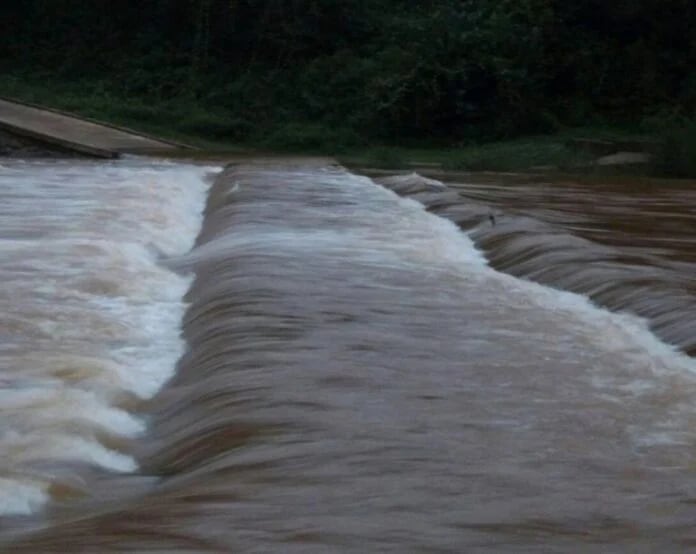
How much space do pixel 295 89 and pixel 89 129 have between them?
6.29 m

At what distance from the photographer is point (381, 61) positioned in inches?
1001

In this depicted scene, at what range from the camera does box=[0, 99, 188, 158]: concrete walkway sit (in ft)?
60.5

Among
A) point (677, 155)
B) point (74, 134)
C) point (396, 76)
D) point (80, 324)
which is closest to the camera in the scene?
point (80, 324)

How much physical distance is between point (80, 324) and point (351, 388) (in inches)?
73.3

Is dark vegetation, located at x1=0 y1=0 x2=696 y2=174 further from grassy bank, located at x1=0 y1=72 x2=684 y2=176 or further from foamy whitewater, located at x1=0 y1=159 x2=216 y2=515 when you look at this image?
foamy whitewater, located at x1=0 y1=159 x2=216 y2=515

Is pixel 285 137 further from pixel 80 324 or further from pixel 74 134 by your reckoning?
pixel 80 324

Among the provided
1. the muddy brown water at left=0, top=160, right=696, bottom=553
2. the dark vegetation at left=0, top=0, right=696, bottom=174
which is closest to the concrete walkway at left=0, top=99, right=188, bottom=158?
the dark vegetation at left=0, top=0, right=696, bottom=174

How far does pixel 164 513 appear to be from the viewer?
3.80m

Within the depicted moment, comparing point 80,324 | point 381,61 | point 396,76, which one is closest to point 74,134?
point 396,76

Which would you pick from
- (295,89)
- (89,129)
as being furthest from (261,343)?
(295,89)

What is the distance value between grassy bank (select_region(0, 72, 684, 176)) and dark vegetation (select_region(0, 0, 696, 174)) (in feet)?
0.16

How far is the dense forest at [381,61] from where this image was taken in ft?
77.2

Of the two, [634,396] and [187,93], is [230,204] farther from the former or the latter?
[187,93]

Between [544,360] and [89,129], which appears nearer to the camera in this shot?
[544,360]
